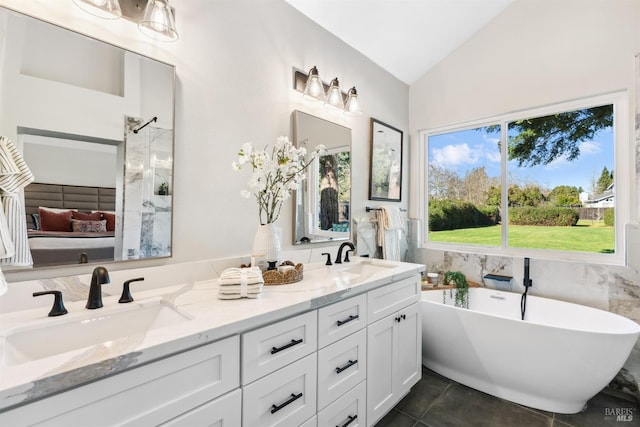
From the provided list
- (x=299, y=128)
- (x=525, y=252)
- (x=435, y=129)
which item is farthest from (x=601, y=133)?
(x=299, y=128)

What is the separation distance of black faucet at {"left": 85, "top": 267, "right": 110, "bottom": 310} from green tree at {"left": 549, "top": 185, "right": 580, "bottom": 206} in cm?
320

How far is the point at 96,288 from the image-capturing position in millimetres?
1067

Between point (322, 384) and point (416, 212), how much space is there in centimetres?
237

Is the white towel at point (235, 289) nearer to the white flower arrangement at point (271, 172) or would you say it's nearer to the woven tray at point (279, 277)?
the woven tray at point (279, 277)

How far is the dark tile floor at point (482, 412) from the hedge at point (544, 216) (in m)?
1.28

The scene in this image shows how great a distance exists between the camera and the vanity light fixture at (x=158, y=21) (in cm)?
129

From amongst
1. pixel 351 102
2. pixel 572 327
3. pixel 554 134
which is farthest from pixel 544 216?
pixel 351 102

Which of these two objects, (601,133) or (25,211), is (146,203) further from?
(601,133)

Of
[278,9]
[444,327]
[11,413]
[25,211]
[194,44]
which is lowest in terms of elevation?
[444,327]

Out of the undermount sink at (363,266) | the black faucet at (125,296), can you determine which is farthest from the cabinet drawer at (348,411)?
the black faucet at (125,296)

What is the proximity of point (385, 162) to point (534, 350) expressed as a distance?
5.99 ft

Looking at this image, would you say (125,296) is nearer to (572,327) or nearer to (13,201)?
(13,201)

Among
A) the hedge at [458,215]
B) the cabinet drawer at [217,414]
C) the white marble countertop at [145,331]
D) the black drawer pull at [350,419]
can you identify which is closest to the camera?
the white marble countertop at [145,331]

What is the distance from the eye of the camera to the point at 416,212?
327cm
